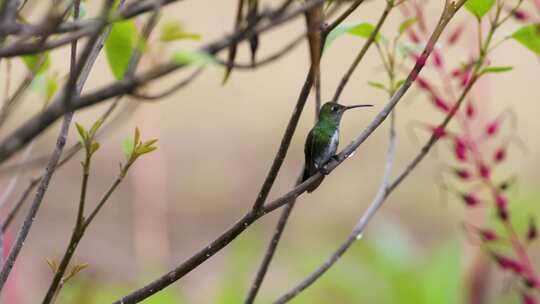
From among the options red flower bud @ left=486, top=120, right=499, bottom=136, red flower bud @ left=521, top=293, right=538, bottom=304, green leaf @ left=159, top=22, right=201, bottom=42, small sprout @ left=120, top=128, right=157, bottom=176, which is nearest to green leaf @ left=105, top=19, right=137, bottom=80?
small sprout @ left=120, top=128, right=157, bottom=176

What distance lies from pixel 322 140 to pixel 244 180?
2971 millimetres

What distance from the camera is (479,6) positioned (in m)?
1.17

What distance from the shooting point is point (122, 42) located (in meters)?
1.13

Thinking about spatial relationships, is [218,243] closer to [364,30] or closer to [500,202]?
[364,30]

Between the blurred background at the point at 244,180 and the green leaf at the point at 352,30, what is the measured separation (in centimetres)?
216

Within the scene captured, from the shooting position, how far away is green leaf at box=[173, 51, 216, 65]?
0.59 meters

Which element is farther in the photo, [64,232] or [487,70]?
[64,232]

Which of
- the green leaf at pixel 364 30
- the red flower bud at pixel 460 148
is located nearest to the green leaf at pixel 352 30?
the green leaf at pixel 364 30

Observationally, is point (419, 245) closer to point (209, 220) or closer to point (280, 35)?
point (209, 220)

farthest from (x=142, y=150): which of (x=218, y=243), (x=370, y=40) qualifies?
(x=370, y=40)

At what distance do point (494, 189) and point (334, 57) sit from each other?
11.4ft

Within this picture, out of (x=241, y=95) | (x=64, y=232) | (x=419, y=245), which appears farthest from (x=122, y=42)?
(x=241, y=95)

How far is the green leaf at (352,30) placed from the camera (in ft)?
3.83

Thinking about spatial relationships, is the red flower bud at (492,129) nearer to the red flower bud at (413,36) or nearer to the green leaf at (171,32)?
the red flower bud at (413,36)
